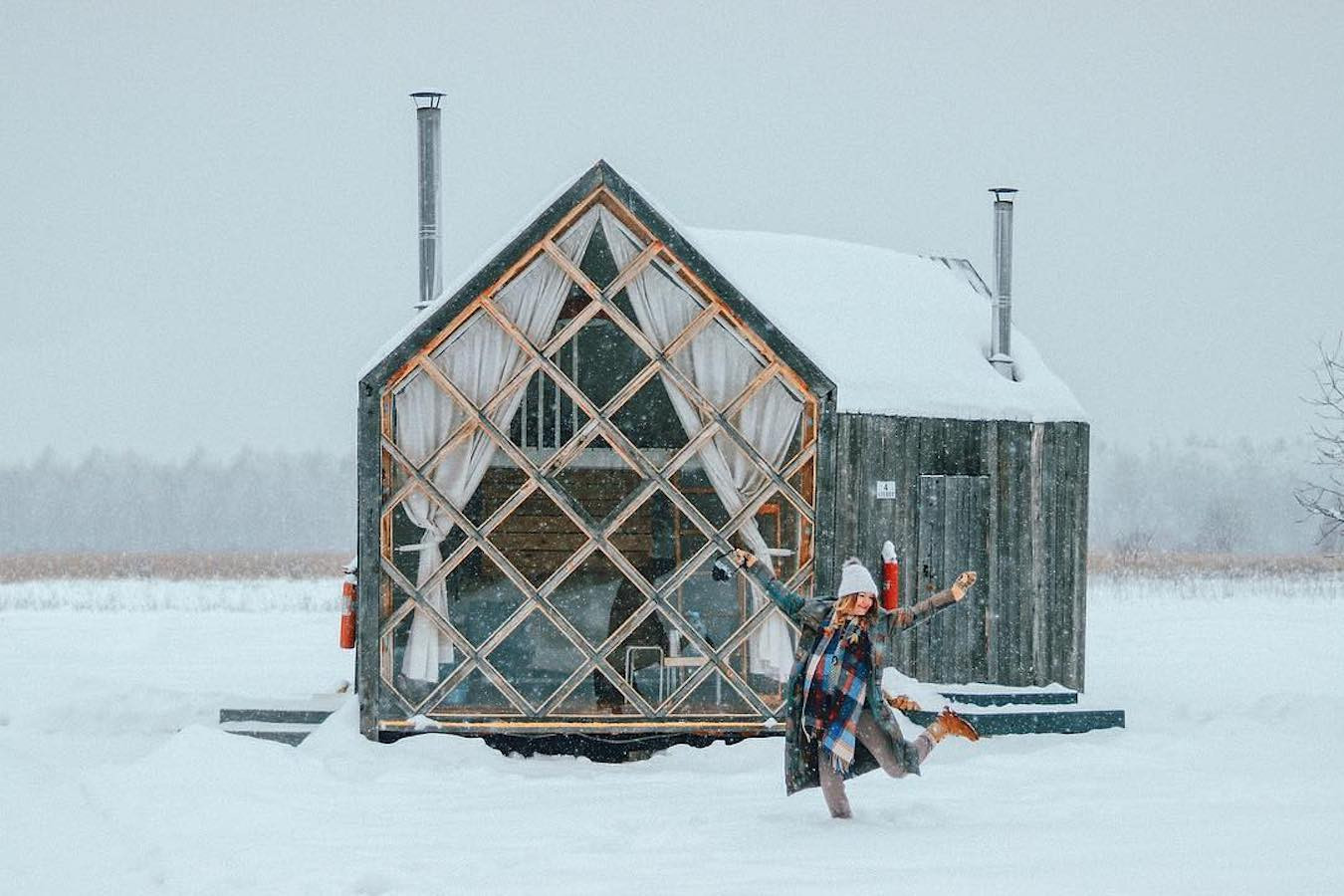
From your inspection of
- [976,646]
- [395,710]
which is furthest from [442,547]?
[976,646]

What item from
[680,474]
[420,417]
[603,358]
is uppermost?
[603,358]

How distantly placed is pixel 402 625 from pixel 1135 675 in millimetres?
7195

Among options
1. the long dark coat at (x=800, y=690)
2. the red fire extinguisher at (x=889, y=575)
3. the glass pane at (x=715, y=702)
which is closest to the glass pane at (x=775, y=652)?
the glass pane at (x=715, y=702)

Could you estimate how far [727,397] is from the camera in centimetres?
1027

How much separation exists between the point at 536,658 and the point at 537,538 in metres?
0.94

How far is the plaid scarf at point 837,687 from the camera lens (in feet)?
23.8

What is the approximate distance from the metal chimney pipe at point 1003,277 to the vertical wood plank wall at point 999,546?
96 centimetres

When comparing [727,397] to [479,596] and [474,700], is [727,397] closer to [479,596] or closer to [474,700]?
[474,700]

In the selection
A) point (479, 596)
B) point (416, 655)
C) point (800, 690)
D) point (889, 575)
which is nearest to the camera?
point (800, 690)

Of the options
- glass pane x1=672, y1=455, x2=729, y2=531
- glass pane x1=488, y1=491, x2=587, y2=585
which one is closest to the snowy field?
glass pane x1=488, y1=491, x2=587, y2=585

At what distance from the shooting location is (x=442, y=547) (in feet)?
39.8

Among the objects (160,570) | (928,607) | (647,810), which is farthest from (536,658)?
(160,570)

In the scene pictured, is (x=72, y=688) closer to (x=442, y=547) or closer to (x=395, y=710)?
(x=442, y=547)

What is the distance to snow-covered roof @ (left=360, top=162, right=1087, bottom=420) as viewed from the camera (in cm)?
999
